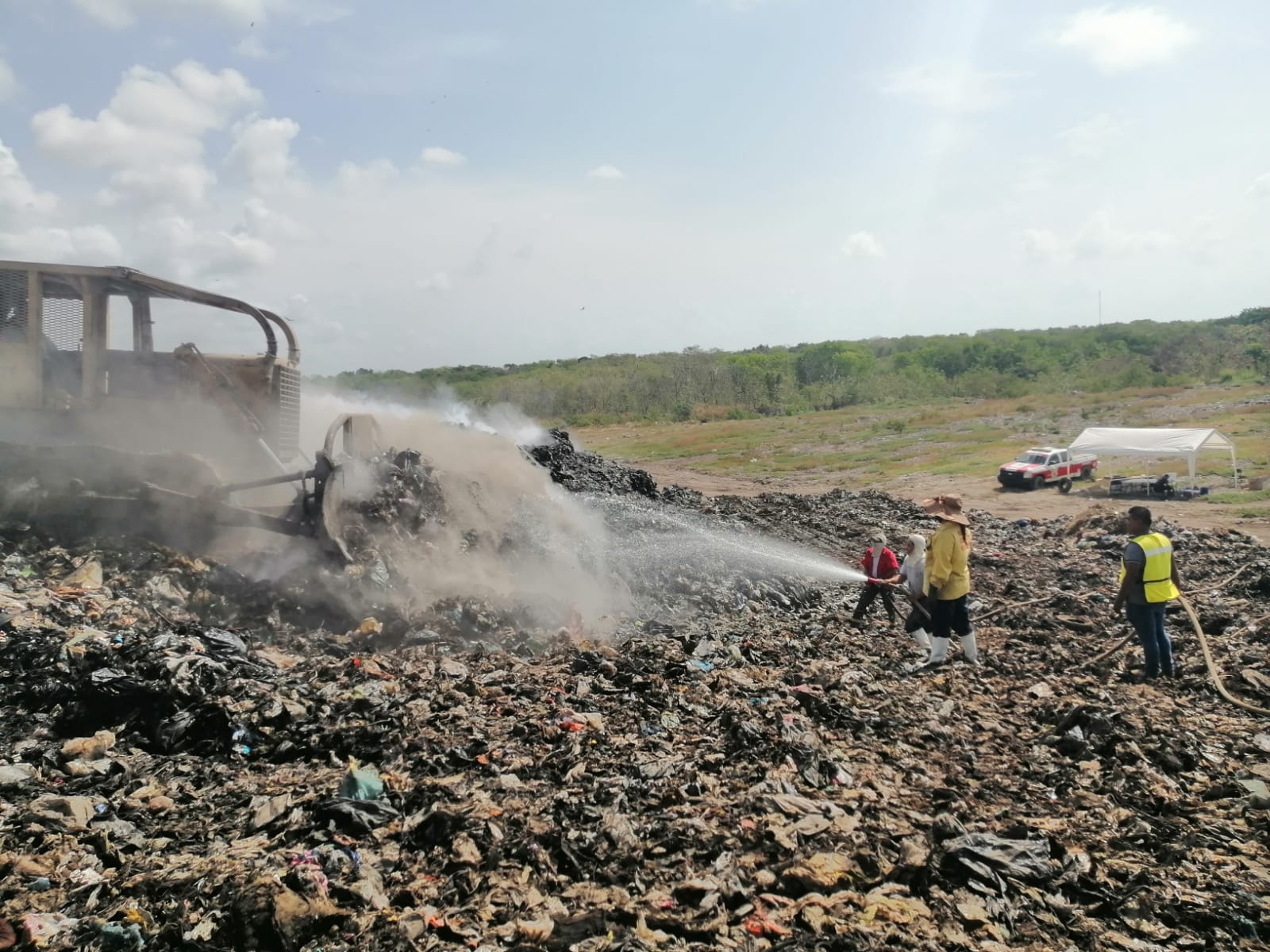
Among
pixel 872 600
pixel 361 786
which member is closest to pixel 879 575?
pixel 872 600

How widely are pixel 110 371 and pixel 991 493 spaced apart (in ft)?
79.5

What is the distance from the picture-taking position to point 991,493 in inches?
A: 1041

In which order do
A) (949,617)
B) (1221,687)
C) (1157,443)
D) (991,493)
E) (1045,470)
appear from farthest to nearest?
(1045,470)
(991,493)
(1157,443)
(949,617)
(1221,687)

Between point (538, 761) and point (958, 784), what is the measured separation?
2.52 metres

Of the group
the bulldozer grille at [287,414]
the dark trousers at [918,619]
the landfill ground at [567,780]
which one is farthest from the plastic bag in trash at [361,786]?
the bulldozer grille at [287,414]

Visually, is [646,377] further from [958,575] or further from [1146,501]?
[958,575]

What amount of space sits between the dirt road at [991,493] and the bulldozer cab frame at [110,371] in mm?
17606

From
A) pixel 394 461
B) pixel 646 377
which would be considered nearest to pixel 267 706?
pixel 394 461

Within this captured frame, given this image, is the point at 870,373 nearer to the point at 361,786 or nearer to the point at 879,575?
the point at 879,575

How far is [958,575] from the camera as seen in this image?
25.2 feet

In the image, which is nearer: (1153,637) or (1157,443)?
(1153,637)

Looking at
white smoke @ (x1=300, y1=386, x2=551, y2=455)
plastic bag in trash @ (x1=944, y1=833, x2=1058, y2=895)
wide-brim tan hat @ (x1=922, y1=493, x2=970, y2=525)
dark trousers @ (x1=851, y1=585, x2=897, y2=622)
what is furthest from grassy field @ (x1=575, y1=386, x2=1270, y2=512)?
plastic bag in trash @ (x1=944, y1=833, x2=1058, y2=895)

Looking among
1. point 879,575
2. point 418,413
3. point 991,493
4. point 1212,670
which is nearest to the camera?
point 1212,670

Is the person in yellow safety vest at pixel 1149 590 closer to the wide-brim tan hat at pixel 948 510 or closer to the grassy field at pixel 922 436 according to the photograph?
the wide-brim tan hat at pixel 948 510
